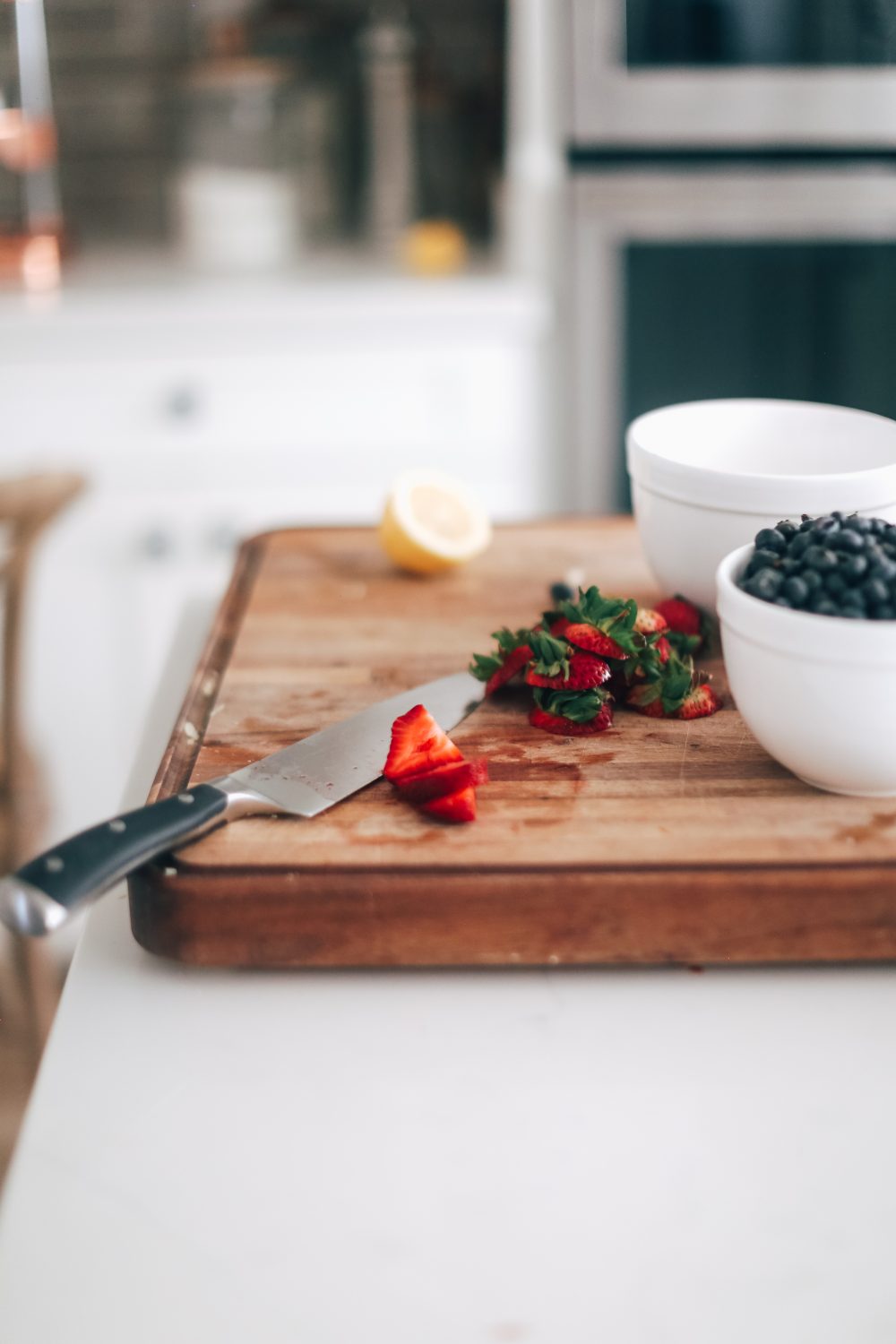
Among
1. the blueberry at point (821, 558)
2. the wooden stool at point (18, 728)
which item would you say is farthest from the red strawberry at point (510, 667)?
the wooden stool at point (18, 728)

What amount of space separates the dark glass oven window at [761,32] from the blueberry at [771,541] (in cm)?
136

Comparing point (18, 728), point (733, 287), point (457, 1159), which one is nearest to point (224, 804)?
point (457, 1159)

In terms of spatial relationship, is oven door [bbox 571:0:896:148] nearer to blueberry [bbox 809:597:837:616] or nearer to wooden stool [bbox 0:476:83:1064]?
wooden stool [bbox 0:476:83:1064]

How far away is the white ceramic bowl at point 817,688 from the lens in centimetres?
66

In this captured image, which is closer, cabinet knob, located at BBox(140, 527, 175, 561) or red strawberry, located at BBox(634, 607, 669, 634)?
red strawberry, located at BBox(634, 607, 669, 634)

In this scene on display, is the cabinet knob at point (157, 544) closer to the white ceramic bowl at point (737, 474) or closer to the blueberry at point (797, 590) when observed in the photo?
the white ceramic bowl at point (737, 474)

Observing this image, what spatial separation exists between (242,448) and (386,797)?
148 centimetres

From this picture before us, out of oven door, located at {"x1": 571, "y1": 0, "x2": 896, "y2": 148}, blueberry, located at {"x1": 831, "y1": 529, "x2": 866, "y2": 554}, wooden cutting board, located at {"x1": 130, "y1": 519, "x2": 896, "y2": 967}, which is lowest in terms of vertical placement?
wooden cutting board, located at {"x1": 130, "y1": 519, "x2": 896, "y2": 967}

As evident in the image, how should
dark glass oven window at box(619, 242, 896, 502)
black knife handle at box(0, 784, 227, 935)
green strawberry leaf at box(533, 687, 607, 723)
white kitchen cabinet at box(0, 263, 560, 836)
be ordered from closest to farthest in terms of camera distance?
black knife handle at box(0, 784, 227, 935) → green strawberry leaf at box(533, 687, 607, 723) → dark glass oven window at box(619, 242, 896, 502) → white kitchen cabinet at box(0, 263, 560, 836)

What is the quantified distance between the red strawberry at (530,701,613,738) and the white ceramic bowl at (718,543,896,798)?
97 millimetres

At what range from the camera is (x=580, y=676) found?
793mm

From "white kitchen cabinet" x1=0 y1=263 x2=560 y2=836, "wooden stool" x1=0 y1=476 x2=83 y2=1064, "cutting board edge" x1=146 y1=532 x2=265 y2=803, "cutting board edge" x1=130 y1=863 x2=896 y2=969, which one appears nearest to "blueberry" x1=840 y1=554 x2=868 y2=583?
"cutting board edge" x1=130 y1=863 x2=896 y2=969

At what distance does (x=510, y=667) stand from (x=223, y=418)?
137 cm

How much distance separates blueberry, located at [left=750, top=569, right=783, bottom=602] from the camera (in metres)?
0.69
